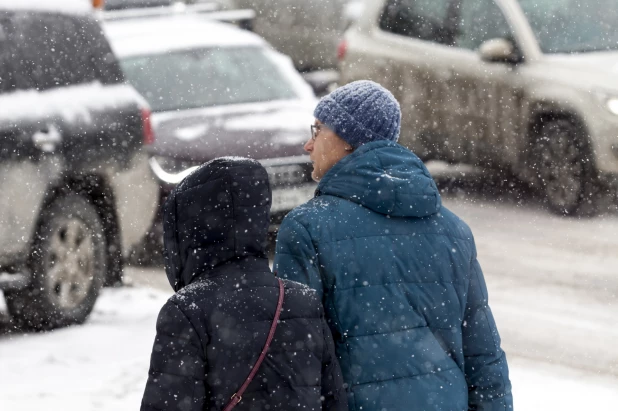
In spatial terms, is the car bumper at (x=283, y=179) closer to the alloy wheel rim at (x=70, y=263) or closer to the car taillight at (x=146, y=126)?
the car taillight at (x=146, y=126)

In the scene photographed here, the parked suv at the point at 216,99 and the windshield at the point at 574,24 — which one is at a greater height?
the windshield at the point at 574,24

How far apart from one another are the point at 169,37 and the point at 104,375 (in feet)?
15.9

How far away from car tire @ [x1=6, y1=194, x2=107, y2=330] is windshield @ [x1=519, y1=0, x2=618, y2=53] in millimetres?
5096

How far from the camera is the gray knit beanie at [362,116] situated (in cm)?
301

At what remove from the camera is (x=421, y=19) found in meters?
11.9

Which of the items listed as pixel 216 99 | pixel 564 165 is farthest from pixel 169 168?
pixel 564 165

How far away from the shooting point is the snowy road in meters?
5.98

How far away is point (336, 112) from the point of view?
3035 millimetres

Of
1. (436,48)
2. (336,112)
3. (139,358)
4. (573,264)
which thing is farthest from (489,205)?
(336,112)

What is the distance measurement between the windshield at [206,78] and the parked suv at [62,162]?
203 cm

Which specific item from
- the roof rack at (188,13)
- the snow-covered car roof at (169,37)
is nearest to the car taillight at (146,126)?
the snow-covered car roof at (169,37)

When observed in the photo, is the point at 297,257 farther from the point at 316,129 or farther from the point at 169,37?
the point at 169,37

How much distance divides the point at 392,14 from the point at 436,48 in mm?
757

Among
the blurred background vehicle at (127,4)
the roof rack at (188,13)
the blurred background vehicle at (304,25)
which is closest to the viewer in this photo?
the roof rack at (188,13)
